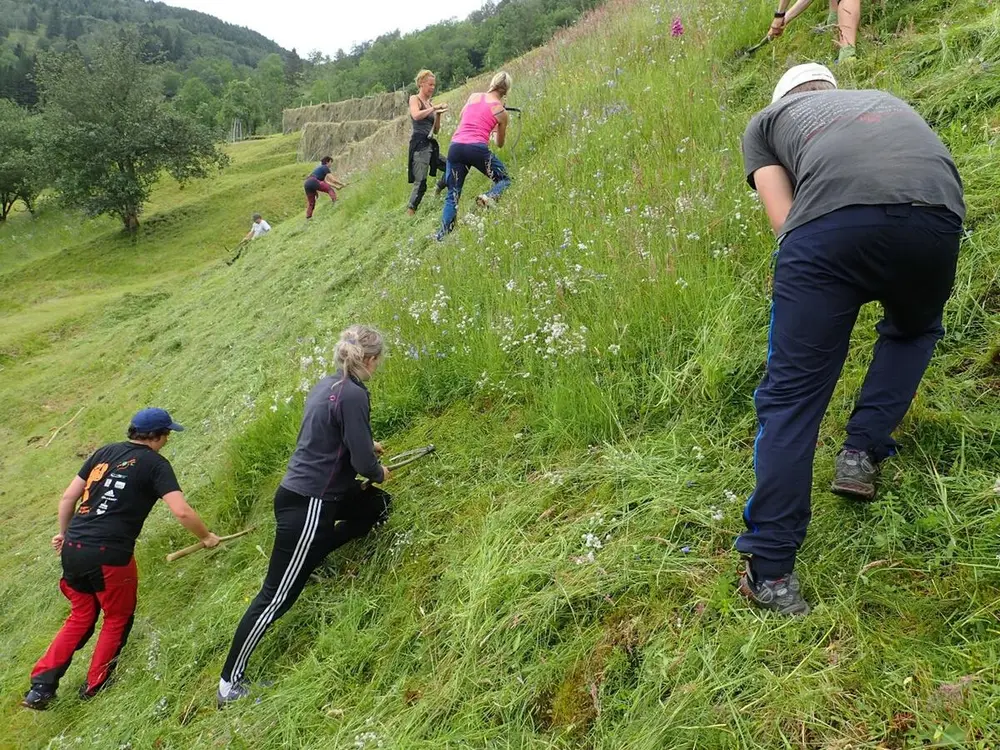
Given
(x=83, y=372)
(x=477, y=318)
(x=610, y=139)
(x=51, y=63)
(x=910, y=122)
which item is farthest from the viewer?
(x=51, y=63)

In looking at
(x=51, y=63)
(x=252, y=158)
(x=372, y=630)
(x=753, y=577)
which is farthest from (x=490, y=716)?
(x=252, y=158)

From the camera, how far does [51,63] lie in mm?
31656

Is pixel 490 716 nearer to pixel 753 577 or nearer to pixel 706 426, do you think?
pixel 753 577

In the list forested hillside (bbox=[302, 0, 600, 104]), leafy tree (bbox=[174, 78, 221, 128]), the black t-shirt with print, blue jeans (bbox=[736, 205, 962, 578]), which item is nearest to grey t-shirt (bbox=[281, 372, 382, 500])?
the black t-shirt with print

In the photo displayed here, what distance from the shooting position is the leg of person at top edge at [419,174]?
9.11m

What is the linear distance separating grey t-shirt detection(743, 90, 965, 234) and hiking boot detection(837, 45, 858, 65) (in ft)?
10.6

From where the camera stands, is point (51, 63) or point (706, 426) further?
point (51, 63)

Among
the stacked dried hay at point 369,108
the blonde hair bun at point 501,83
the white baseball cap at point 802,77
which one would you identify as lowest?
the white baseball cap at point 802,77

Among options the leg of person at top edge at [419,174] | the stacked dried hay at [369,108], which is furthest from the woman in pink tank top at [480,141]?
the stacked dried hay at [369,108]

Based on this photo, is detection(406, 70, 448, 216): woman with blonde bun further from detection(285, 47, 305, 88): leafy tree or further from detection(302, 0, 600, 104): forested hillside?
detection(285, 47, 305, 88): leafy tree

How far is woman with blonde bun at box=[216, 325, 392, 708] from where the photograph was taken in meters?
3.43

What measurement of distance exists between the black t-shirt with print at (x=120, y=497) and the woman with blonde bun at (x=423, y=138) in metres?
5.79

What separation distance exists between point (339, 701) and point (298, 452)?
1.38 metres

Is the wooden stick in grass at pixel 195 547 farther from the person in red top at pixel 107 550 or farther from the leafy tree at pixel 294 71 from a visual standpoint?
the leafy tree at pixel 294 71
